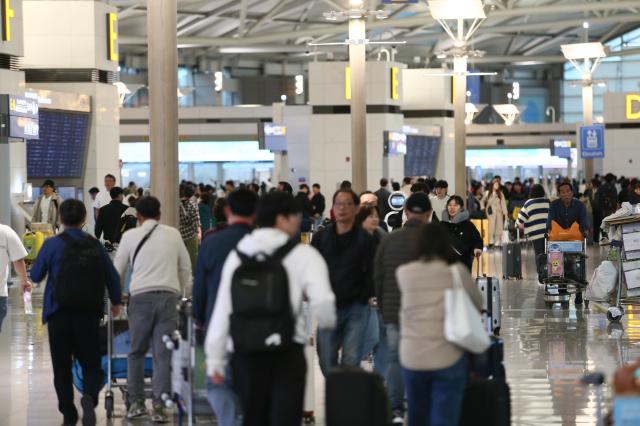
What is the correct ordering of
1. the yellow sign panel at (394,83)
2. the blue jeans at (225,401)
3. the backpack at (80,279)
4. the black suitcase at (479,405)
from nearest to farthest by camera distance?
the black suitcase at (479,405)
the blue jeans at (225,401)
the backpack at (80,279)
the yellow sign panel at (394,83)

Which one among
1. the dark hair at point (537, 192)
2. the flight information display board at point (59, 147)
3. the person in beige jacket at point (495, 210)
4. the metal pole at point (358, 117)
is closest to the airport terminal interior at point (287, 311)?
the dark hair at point (537, 192)

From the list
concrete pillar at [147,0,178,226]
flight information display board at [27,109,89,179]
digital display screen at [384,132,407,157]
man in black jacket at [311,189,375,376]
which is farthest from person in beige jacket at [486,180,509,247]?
man in black jacket at [311,189,375,376]

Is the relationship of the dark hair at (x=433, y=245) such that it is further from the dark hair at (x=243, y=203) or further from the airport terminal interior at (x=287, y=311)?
the dark hair at (x=243, y=203)

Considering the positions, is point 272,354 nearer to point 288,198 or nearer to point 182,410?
point 288,198

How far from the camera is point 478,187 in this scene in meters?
40.2

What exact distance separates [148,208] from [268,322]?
349 centimetres

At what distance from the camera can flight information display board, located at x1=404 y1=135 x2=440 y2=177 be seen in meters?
45.0

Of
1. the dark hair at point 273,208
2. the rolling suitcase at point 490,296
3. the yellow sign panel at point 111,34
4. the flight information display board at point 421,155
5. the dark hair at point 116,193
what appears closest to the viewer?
the dark hair at point 273,208

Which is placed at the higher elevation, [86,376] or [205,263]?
[205,263]

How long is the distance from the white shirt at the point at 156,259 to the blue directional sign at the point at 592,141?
116 ft

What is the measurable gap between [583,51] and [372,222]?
39595mm

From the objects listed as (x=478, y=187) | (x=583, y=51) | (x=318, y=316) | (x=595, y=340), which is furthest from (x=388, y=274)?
(x=583, y=51)

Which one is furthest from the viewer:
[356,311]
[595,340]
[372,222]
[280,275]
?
[595,340]

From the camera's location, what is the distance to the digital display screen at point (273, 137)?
43.2m
